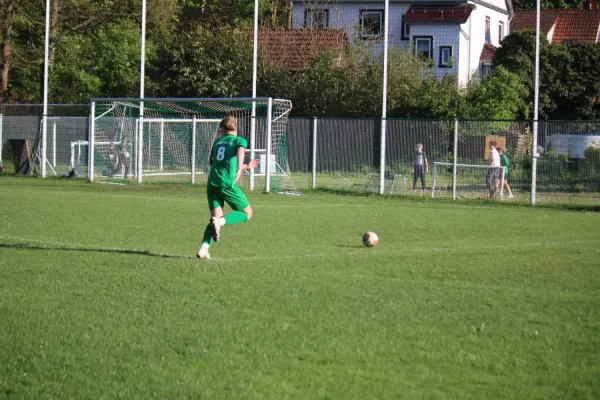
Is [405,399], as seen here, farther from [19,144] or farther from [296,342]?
[19,144]

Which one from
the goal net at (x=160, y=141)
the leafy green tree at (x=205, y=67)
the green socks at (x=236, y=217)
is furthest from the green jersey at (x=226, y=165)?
the leafy green tree at (x=205, y=67)

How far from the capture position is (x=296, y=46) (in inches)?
1916

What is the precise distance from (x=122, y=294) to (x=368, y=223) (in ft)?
32.4

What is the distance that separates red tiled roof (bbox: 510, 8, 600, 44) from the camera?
67812mm

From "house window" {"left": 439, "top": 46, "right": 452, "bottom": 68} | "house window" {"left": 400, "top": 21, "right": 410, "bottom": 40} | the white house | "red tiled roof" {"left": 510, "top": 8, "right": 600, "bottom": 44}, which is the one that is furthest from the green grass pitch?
"red tiled roof" {"left": 510, "top": 8, "right": 600, "bottom": 44}

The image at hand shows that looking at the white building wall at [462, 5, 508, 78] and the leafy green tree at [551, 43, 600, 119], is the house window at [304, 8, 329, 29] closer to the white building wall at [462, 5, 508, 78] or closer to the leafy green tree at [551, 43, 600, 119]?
the white building wall at [462, 5, 508, 78]

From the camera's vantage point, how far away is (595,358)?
753 centimetres

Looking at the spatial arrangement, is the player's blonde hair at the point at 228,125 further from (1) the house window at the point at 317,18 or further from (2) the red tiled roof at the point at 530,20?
(2) the red tiled roof at the point at 530,20

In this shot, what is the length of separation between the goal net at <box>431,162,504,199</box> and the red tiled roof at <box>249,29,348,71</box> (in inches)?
708

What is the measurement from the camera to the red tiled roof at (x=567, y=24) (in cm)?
6781

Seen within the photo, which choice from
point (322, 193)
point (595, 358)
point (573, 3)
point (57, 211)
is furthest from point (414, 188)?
point (573, 3)

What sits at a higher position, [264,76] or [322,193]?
[264,76]

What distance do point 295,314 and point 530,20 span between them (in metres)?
65.4

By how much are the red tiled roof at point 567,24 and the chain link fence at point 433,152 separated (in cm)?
3803
